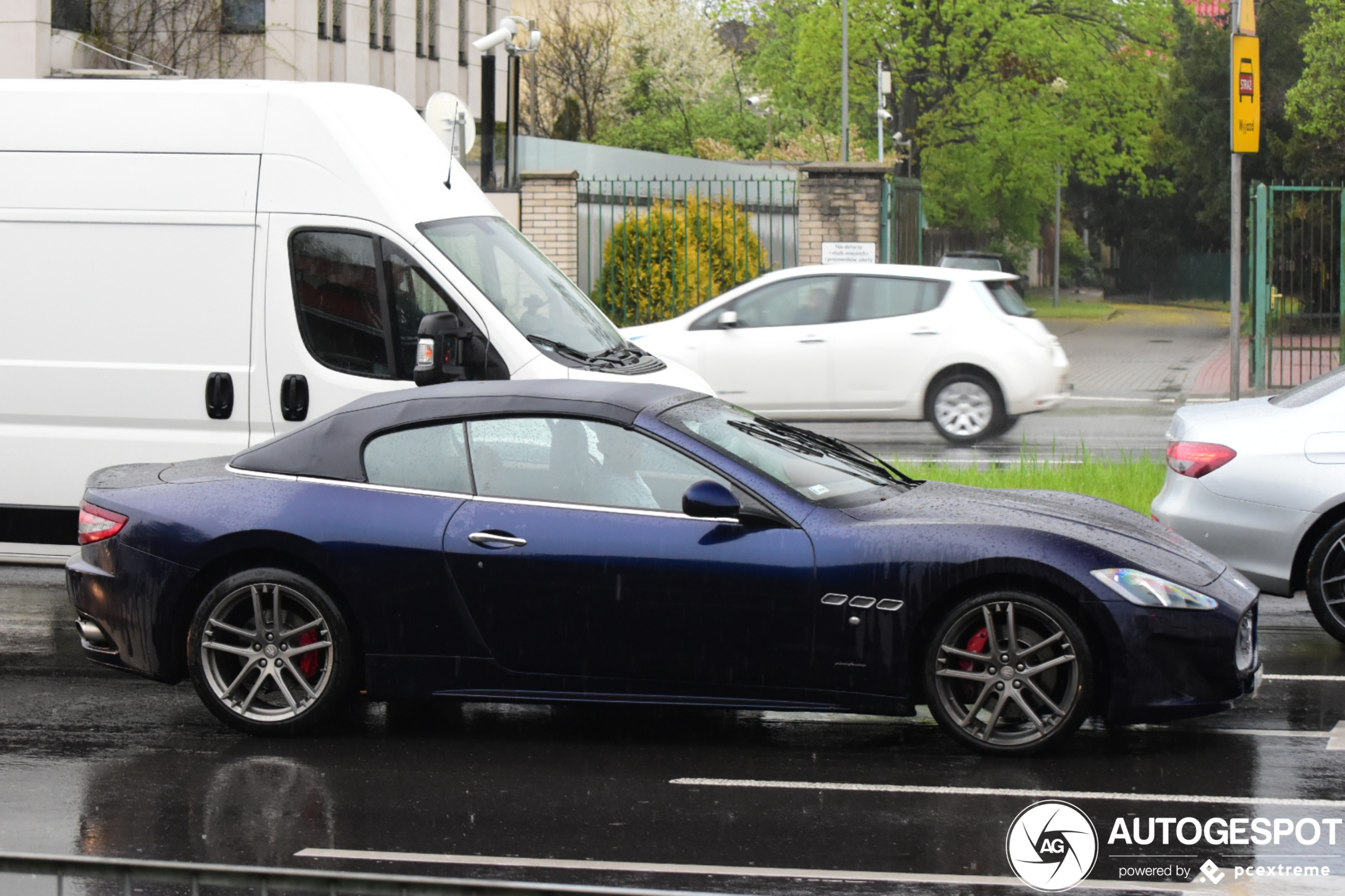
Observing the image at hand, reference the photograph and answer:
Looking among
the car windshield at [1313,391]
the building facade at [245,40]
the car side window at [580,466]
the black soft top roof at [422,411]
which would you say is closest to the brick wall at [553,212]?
the building facade at [245,40]

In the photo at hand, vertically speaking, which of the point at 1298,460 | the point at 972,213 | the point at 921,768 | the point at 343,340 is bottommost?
the point at 921,768

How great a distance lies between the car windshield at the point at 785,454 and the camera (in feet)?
21.1

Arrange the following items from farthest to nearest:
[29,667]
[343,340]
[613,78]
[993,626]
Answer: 1. [613,78]
2. [343,340]
3. [29,667]
4. [993,626]

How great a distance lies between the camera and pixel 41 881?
9.81ft

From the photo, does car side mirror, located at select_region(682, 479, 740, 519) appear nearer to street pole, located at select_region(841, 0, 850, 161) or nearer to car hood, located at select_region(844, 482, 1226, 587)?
car hood, located at select_region(844, 482, 1226, 587)

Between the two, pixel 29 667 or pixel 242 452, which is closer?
pixel 242 452

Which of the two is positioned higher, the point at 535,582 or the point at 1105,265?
the point at 1105,265

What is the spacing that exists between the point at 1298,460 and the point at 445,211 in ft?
15.5

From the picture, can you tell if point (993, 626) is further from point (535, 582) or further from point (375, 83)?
point (375, 83)

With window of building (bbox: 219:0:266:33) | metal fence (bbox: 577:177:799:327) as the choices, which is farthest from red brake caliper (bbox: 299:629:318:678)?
window of building (bbox: 219:0:266:33)

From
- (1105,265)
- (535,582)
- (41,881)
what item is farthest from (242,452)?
(1105,265)

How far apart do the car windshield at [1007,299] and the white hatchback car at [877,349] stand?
2cm

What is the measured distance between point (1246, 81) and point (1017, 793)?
31.4 feet

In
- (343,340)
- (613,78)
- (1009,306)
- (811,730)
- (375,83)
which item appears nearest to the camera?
(811,730)
